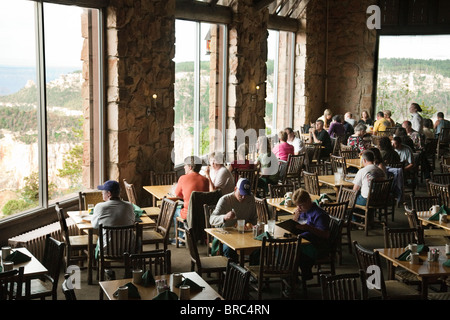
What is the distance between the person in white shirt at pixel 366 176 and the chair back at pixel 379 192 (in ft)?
0.25

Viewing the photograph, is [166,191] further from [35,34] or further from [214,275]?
[35,34]

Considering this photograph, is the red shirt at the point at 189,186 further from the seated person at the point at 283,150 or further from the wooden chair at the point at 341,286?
the wooden chair at the point at 341,286

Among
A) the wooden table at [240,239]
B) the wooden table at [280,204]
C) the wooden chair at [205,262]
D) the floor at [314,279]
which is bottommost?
the floor at [314,279]

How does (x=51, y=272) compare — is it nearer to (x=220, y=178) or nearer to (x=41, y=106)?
(x=41, y=106)

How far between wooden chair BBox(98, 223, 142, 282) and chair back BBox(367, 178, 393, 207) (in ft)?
13.0

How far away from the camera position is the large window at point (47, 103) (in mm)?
7547

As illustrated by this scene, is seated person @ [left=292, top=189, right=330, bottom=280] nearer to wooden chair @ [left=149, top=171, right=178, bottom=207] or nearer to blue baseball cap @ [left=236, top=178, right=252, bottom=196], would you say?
blue baseball cap @ [left=236, top=178, right=252, bottom=196]

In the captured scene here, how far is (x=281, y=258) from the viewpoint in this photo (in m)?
5.93

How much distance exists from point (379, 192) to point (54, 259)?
17.1 ft

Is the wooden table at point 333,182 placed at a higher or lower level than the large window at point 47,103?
lower

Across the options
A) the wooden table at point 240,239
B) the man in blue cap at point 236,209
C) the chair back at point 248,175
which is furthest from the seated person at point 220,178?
the wooden table at point 240,239

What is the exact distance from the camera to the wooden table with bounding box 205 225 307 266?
234 inches

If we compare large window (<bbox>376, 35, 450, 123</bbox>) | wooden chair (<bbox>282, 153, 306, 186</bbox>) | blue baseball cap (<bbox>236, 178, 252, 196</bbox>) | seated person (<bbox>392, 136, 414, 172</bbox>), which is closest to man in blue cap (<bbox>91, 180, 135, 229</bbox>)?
blue baseball cap (<bbox>236, 178, 252, 196</bbox>)

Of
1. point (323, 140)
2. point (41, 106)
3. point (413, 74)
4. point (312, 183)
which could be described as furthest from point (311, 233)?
point (413, 74)
